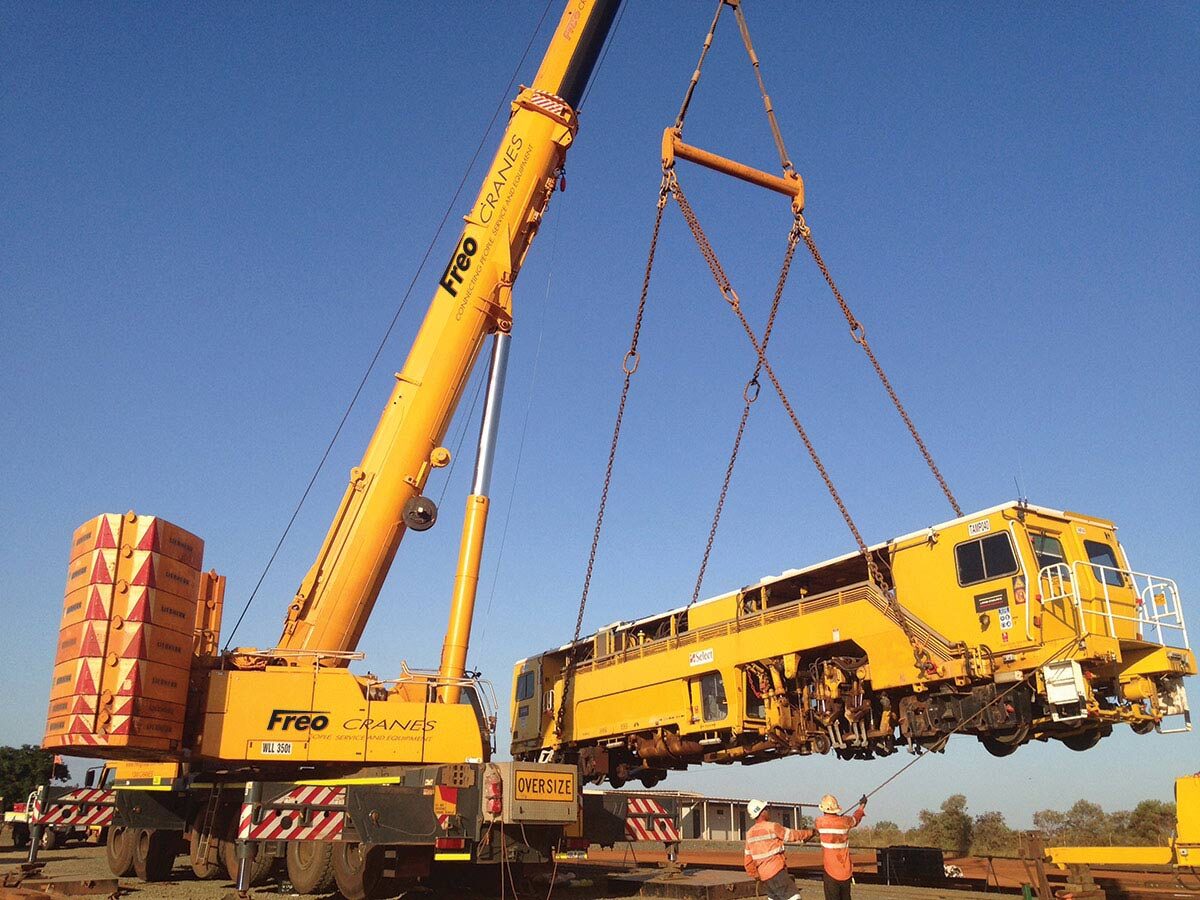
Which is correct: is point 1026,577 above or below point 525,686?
above

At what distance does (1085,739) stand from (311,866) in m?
9.65

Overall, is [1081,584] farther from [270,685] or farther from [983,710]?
[270,685]

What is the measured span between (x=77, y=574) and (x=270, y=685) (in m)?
2.62

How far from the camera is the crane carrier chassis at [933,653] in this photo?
37.6 feet

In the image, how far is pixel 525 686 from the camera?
65.4 feet

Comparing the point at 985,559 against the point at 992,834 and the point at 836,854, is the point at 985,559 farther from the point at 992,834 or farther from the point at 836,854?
the point at 992,834

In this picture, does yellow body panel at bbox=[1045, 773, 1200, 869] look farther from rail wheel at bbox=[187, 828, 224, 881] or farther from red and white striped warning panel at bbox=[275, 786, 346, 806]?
rail wheel at bbox=[187, 828, 224, 881]

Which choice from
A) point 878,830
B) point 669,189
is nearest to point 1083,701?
point 669,189

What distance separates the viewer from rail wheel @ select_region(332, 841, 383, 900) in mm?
10344

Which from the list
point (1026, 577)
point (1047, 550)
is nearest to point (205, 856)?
point (1026, 577)

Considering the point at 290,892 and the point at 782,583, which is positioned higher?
the point at 782,583

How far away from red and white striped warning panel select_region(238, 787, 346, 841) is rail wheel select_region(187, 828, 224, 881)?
268cm

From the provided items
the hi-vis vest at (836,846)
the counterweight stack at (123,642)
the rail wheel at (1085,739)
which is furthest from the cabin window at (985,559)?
the counterweight stack at (123,642)

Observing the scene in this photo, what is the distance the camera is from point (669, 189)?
50.1 feet
